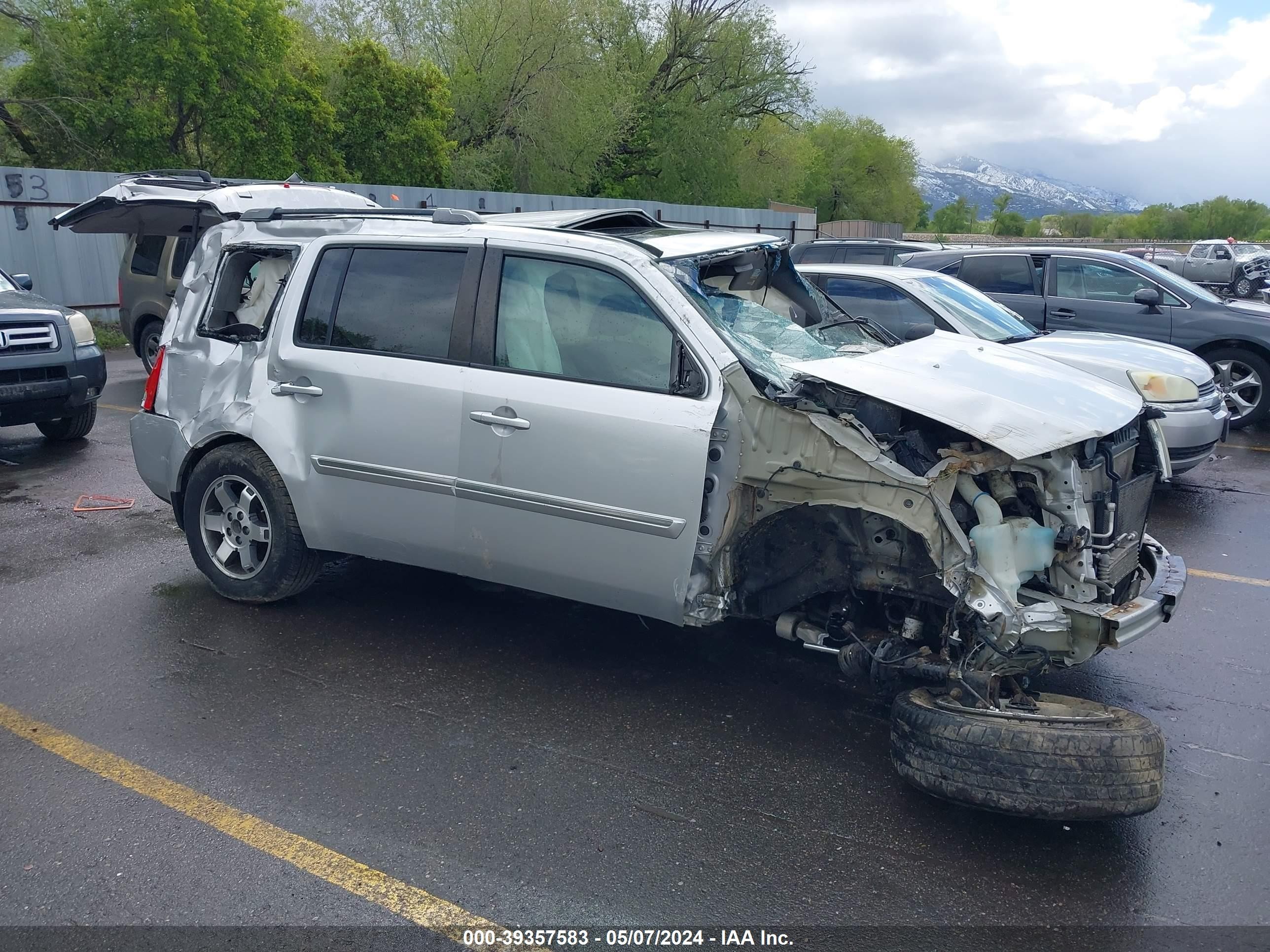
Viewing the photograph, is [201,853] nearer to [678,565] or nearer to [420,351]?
[678,565]

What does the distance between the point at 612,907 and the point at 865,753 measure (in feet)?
4.41

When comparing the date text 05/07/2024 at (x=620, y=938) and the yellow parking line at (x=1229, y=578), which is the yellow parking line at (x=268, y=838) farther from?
the yellow parking line at (x=1229, y=578)

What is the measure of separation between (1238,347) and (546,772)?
9.10 meters

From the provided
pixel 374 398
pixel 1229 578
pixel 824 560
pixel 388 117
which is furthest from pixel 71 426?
pixel 388 117

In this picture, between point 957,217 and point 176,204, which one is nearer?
point 176,204

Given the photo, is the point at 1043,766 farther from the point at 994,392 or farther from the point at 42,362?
the point at 42,362

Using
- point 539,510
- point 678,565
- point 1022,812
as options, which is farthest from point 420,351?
point 1022,812

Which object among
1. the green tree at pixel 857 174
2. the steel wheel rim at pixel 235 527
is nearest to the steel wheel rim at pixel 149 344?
the steel wheel rim at pixel 235 527

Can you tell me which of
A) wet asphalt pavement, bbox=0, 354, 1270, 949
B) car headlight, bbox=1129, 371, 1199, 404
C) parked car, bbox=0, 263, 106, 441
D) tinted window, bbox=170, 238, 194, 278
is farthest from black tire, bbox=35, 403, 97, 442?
car headlight, bbox=1129, 371, 1199, 404

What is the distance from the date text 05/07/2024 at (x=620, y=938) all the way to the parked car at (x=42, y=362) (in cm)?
746

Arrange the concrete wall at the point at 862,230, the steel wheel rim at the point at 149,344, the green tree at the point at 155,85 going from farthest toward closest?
the concrete wall at the point at 862,230
the green tree at the point at 155,85
the steel wheel rim at the point at 149,344

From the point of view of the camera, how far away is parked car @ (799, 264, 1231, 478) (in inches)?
289

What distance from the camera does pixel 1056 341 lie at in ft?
25.6

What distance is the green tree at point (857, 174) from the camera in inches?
2721
